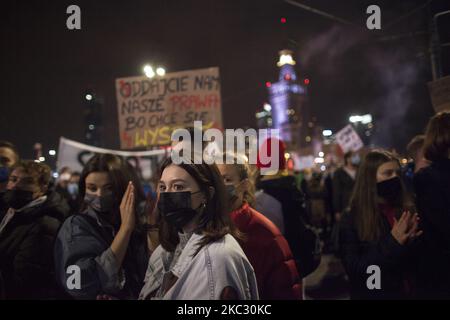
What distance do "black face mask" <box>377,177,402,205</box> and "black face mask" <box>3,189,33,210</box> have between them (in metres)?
3.06

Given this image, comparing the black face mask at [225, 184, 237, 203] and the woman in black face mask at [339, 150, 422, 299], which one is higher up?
the black face mask at [225, 184, 237, 203]

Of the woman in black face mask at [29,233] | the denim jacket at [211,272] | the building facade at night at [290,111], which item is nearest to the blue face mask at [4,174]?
the woman in black face mask at [29,233]

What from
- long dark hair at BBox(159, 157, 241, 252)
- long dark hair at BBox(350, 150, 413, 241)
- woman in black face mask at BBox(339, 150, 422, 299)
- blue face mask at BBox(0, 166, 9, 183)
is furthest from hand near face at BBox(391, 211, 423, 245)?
blue face mask at BBox(0, 166, 9, 183)

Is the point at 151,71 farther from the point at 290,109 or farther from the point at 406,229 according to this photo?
the point at 290,109

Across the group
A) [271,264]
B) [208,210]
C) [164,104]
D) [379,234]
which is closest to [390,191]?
[379,234]

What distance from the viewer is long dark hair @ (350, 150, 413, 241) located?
3184mm

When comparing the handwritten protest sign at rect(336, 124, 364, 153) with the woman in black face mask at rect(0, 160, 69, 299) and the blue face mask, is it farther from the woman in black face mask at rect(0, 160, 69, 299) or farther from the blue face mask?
the blue face mask

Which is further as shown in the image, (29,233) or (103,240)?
(29,233)

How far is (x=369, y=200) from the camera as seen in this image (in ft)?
10.7

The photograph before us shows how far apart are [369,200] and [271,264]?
1.10 meters

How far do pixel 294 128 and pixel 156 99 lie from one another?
390 feet

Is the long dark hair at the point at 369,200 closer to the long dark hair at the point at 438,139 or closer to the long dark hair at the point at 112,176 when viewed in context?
the long dark hair at the point at 438,139
